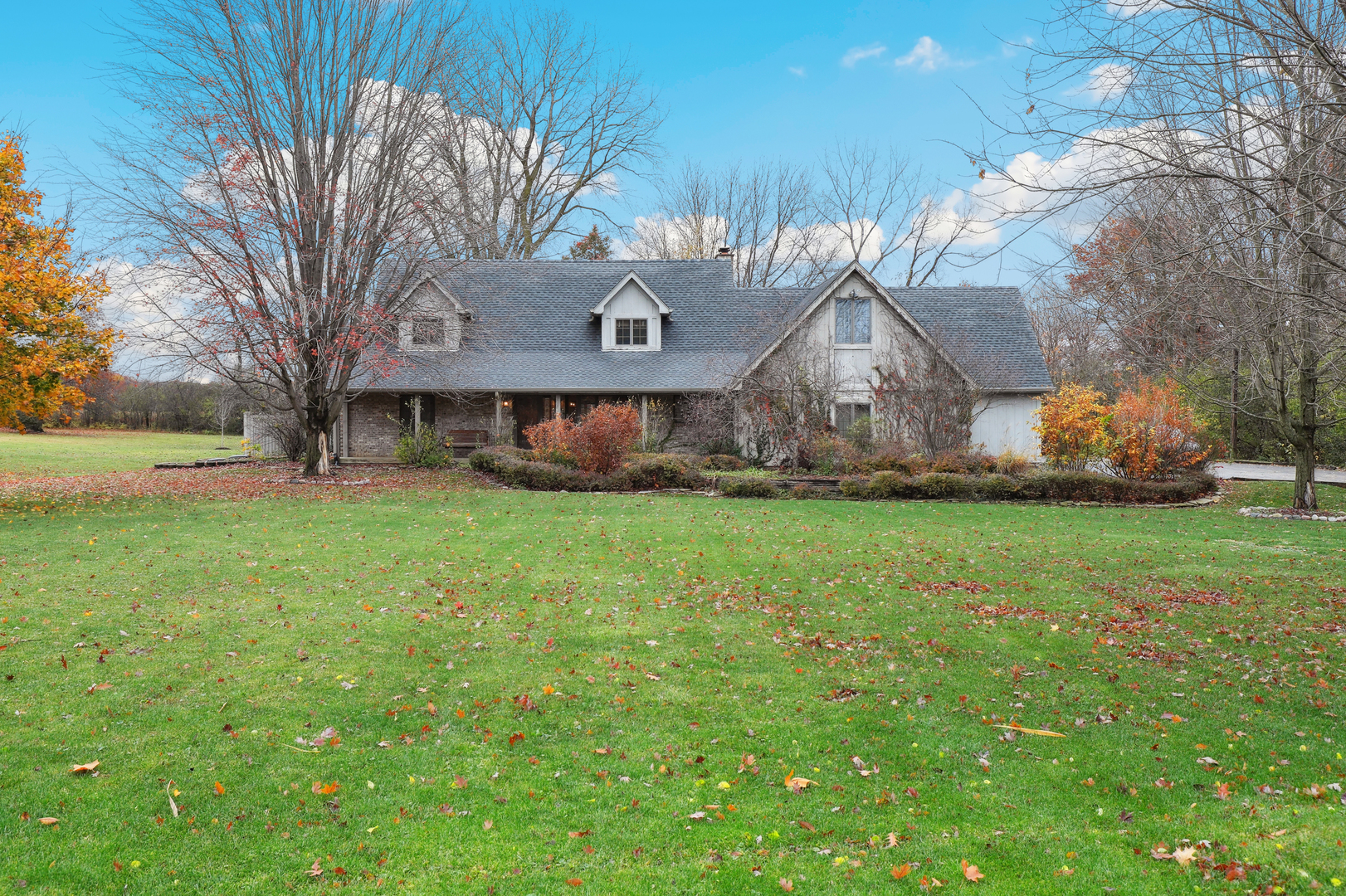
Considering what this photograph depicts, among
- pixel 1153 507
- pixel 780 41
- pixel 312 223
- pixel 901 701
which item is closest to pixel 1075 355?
pixel 1153 507

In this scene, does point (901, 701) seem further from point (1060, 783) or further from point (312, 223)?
point (312, 223)

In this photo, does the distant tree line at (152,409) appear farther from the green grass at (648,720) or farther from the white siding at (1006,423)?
the green grass at (648,720)

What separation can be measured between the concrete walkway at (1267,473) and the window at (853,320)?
1005 centimetres

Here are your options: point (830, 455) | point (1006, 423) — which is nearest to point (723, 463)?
point (830, 455)

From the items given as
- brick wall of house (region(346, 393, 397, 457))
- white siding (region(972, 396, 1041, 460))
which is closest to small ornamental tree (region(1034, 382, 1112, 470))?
white siding (region(972, 396, 1041, 460))

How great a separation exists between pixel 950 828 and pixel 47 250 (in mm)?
16126

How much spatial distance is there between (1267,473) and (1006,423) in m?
8.56

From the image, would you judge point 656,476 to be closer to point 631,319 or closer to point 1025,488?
point 1025,488

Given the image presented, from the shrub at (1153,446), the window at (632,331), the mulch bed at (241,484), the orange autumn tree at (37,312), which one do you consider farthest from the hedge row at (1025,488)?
the orange autumn tree at (37,312)

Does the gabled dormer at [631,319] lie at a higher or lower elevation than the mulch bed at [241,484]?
higher

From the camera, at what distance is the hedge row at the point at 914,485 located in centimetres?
1717

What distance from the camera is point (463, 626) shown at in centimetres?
703

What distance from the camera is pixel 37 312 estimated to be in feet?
42.4

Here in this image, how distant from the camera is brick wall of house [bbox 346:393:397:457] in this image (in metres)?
25.4
